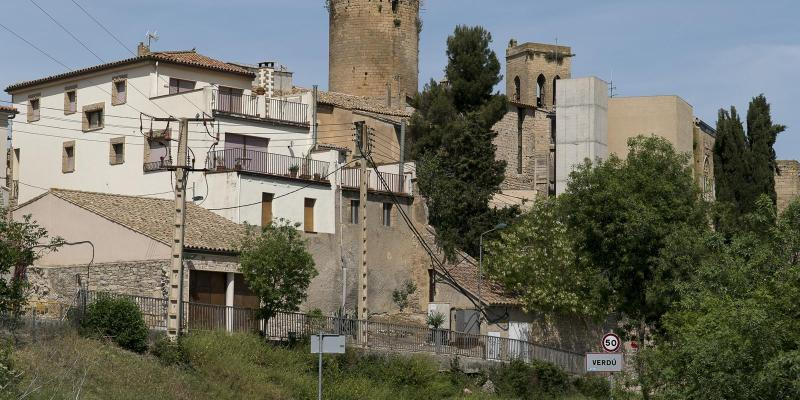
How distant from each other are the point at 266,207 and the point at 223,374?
532 inches

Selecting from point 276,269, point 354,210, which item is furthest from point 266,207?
point 276,269

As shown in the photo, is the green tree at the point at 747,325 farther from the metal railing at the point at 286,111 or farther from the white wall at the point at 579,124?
the white wall at the point at 579,124

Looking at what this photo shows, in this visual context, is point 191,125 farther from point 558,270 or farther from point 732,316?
point 732,316

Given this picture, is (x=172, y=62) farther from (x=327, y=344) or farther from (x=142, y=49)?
(x=327, y=344)

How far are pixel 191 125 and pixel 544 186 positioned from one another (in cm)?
2740

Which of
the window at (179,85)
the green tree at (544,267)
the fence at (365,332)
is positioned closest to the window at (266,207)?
the fence at (365,332)

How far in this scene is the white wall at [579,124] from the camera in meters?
71.7

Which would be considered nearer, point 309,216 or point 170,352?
point 170,352

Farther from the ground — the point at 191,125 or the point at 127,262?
the point at 191,125

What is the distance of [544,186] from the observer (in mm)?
76250

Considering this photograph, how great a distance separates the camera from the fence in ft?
140

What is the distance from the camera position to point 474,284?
55156 mm

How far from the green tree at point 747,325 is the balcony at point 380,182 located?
2127cm

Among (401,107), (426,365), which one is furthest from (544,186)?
(426,365)
